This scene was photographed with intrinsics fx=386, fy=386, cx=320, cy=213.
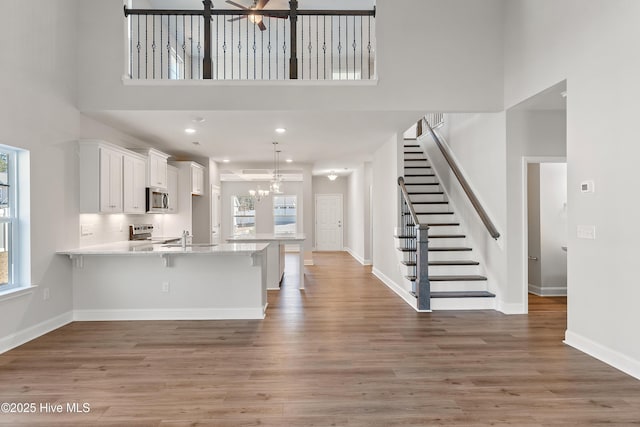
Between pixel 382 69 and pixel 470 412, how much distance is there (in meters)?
→ 3.97

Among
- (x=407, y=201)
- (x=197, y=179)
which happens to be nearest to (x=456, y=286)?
(x=407, y=201)

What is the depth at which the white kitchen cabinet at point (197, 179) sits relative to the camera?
8.00m

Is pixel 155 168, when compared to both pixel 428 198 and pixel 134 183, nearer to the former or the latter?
pixel 134 183

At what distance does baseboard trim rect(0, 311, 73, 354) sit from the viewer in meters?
3.64

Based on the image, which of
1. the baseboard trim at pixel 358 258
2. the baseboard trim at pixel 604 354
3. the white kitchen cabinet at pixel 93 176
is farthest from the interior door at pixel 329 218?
the baseboard trim at pixel 604 354

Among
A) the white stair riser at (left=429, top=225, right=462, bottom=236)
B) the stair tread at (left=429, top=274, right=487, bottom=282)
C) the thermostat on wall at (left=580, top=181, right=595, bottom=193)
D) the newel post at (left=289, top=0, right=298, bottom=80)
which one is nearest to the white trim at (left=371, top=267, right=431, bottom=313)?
the stair tread at (left=429, top=274, right=487, bottom=282)

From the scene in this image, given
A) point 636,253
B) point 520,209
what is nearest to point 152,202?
point 520,209

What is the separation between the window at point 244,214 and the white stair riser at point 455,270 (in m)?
8.05

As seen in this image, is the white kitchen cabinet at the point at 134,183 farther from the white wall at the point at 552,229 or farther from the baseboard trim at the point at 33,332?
the white wall at the point at 552,229

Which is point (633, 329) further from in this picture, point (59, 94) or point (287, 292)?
point (59, 94)

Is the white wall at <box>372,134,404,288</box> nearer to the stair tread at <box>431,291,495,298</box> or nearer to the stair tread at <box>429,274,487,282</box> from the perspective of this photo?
the stair tread at <box>429,274,487,282</box>

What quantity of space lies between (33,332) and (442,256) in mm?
5199

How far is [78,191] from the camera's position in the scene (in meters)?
4.79

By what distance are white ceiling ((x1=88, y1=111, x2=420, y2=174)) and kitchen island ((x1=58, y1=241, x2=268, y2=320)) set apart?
70.9 inches
